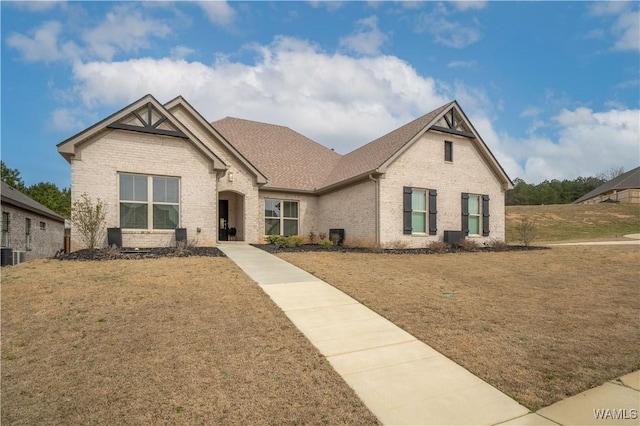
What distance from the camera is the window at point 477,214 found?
60.9 feet

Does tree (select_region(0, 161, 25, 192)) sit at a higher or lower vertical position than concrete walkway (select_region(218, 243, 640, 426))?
higher

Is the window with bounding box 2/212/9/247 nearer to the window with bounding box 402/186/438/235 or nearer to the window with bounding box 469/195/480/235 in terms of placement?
the window with bounding box 402/186/438/235

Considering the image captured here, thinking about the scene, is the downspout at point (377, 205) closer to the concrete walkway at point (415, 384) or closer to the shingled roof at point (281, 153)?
the shingled roof at point (281, 153)

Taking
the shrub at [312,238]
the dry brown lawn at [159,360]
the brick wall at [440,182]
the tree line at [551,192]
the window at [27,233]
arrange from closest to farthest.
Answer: the dry brown lawn at [159,360]
the brick wall at [440,182]
the shrub at [312,238]
the window at [27,233]
the tree line at [551,192]

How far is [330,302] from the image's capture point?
7.32m

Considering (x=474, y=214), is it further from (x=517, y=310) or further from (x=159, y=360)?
(x=159, y=360)

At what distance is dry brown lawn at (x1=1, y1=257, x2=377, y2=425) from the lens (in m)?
3.51

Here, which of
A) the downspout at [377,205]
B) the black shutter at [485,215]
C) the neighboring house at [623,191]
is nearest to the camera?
the downspout at [377,205]

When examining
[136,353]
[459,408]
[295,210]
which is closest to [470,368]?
[459,408]

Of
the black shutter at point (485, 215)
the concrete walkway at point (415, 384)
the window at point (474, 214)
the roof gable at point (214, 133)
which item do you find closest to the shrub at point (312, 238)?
the roof gable at point (214, 133)

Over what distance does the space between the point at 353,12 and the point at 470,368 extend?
14.4m

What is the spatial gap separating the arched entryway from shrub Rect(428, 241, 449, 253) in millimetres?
9688

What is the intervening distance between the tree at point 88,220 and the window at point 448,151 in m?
15.5

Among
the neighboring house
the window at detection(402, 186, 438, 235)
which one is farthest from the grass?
the window at detection(402, 186, 438, 235)
